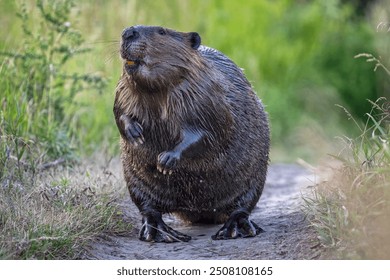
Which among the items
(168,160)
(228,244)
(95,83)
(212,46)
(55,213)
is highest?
(168,160)

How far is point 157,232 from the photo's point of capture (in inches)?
195

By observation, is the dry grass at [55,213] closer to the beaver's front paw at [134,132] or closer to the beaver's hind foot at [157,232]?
the beaver's hind foot at [157,232]

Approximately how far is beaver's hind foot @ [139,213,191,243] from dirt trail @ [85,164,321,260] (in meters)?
0.05

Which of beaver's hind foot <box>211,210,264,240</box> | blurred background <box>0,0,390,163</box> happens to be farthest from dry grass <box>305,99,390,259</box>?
beaver's hind foot <box>211,210,264,240</box>

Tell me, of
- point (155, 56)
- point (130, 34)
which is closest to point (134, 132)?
point (155, 56)

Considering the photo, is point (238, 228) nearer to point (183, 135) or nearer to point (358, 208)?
point (183, 135)

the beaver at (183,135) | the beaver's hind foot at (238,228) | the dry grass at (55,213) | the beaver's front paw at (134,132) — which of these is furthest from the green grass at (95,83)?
the beaver's hind foot at (238,228)

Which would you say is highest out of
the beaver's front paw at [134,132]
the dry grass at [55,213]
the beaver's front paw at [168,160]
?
the beaver's front paw at [134,132]

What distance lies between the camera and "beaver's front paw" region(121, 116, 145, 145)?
4.70 metres

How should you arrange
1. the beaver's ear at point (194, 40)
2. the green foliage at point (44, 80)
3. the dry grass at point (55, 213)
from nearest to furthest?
1. the dry grass at point (55, 213)
2. the beaver's ear at point (194, 40)
3. the green foliage at point (44, 80)

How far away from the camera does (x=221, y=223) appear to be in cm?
544

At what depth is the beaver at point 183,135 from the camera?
182 inches

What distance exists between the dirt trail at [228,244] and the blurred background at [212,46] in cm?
55

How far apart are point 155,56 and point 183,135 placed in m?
0.47
